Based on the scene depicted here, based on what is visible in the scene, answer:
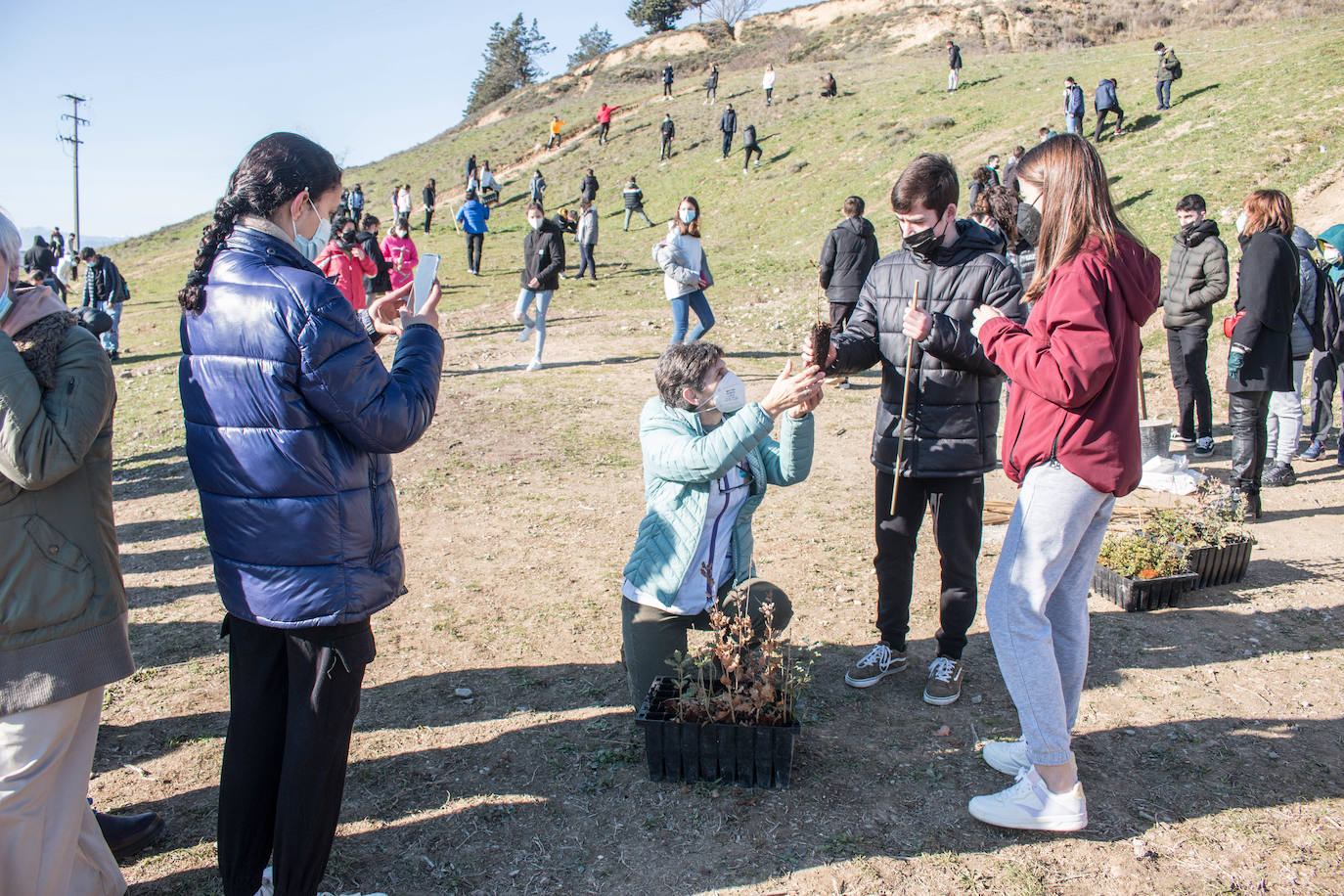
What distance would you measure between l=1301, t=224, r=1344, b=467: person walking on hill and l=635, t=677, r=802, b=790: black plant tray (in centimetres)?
541

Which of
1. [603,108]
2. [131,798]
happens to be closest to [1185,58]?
[603,108]

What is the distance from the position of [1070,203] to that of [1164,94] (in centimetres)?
2161

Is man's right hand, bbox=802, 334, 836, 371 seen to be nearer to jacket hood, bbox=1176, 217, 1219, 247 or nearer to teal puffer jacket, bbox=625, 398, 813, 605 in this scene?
teal puffer jacket, bbox=625, 398, 813, 605

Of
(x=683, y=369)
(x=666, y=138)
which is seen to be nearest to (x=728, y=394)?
(x=683, y=369)

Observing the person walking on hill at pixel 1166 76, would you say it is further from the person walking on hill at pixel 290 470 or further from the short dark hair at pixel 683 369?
the person walking on hill at pixel 290 470

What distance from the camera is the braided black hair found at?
2.09 meters

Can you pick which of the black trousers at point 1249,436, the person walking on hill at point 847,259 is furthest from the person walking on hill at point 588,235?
the black trousers at point 1249,436

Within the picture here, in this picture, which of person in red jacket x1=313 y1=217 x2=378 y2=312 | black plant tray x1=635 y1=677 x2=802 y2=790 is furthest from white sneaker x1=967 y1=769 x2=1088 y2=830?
person in red jacket x1=313 y1=217 x2=378 y2=312

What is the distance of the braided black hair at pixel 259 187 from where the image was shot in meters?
2.09

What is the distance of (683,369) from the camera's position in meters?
3.13

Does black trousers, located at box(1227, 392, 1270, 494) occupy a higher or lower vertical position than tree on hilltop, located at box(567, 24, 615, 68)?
lower

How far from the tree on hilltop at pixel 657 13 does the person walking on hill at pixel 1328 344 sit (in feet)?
219

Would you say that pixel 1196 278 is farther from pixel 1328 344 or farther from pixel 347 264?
pixel 347 264

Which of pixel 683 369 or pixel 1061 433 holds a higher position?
pixel 683 369
